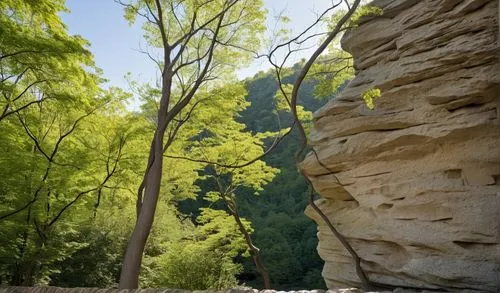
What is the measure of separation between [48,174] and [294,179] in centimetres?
2049

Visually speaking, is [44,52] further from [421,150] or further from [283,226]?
[283,226]

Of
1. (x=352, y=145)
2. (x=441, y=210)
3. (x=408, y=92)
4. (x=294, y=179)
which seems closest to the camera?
(x=441, y=210)

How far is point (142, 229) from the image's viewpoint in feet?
26.8

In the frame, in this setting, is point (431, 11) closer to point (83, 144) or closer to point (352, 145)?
point (352, 145)

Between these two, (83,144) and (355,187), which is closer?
(355,187)

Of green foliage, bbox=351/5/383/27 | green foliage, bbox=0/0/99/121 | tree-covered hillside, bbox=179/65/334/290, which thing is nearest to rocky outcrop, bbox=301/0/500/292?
green foliage, bbox=351/5/383/27

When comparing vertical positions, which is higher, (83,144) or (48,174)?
(83,144)

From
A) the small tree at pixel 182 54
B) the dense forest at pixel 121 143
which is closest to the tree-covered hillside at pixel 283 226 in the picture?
the dense forest at pixel 121 143

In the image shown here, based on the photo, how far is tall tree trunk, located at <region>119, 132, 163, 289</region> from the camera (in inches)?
312

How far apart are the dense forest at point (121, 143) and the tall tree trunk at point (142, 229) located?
0.02 m

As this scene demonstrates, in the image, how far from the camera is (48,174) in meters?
12.0

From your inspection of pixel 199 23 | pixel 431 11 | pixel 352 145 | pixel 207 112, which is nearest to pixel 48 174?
pixel 207 112

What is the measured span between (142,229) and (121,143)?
15.6ft

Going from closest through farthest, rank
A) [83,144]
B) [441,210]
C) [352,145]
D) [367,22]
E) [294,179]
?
[441,210], [352,145], [367,22], [83,144], [294,179]
